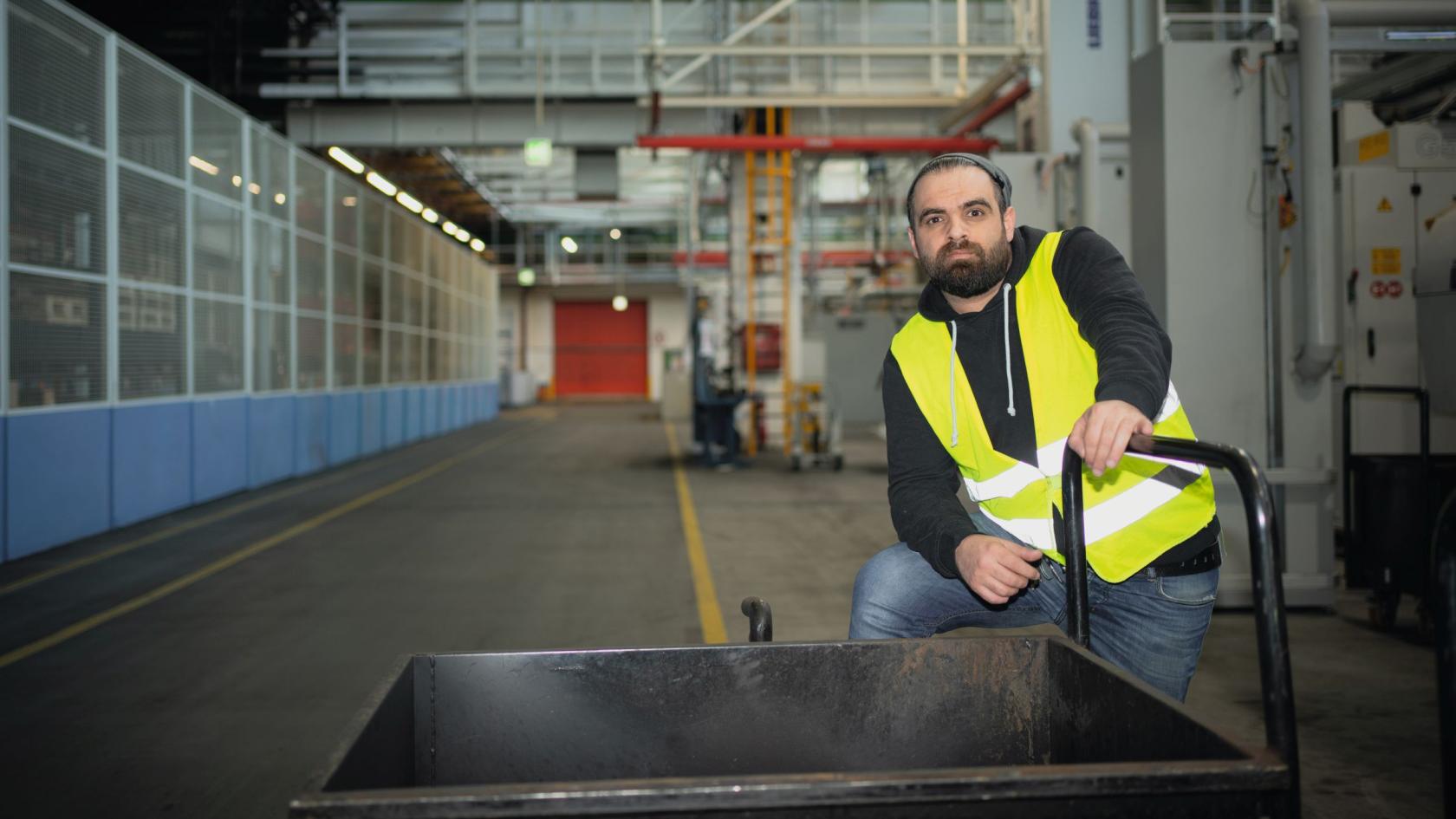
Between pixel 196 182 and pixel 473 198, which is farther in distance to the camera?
pixel 473 198

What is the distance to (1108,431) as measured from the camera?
2012mm

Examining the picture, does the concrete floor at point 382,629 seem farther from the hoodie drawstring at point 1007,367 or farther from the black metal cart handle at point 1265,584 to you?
the hoodie drawstring at point 1007,367

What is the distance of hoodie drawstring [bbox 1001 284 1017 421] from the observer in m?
2.61

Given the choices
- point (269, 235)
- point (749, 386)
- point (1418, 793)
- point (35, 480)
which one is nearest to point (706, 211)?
point (749, 386)

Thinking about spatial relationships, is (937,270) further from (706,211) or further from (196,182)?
(706,211)

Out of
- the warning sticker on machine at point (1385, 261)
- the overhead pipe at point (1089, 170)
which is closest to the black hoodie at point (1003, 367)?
the overhead pipe at point (1089, 170)

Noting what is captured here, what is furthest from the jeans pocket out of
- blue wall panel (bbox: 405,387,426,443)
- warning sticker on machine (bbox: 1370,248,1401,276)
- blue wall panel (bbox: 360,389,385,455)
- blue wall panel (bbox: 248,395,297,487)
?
blue wall panel (bbox: 405,387,426,443)

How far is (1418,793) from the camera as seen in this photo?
368cm

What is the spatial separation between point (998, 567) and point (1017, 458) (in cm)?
36

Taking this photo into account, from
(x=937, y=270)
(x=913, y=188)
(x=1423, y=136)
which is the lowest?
(x=937, y=270)

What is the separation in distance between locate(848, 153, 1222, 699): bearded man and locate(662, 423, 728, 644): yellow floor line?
2.31m

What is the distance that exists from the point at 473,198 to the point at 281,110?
441 inches

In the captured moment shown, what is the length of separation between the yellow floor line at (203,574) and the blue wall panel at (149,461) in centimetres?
159

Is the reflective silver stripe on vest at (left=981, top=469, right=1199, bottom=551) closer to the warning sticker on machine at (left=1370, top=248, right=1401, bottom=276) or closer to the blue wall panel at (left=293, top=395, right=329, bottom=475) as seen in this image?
the warning sticker on machine at (left=1370, top=248, right=1401, bottom=276)
